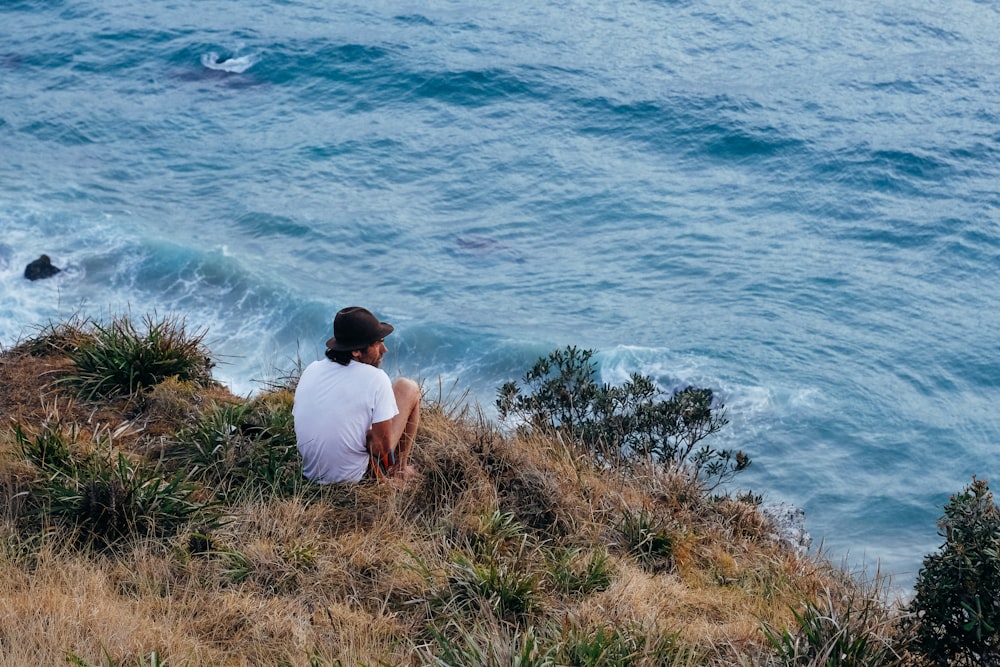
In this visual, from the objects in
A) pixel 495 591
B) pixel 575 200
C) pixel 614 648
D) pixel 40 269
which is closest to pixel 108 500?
pixel 495 591

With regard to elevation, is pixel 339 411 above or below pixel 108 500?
above

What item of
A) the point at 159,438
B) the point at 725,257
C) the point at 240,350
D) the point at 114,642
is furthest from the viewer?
the point at 725,257

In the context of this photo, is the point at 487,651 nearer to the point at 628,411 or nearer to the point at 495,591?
the point at 495,591

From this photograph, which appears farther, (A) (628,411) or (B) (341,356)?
(A) (628,411)

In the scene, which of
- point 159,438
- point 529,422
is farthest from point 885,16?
point 159,438

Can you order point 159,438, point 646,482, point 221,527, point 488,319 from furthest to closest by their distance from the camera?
point 488,319 → point 646,482 → point 159,438 → point 221,527

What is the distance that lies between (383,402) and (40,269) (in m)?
14.4

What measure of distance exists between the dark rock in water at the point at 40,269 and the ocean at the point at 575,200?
0.21 m

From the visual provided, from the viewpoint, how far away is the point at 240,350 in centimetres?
1777

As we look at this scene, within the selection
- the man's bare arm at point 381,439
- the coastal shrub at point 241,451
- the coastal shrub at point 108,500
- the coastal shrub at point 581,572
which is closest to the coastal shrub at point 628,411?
the coastal shrub at point 241,451

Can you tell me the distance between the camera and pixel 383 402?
687 centimetres

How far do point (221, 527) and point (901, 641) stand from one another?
393 cm

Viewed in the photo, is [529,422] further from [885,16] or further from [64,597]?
[885,16]

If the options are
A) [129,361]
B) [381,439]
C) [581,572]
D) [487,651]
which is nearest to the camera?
[487,651]
